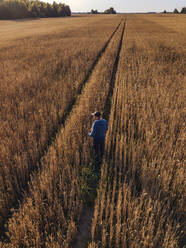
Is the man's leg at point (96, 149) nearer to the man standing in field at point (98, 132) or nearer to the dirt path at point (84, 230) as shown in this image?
the man standing in field at point (98, 132)

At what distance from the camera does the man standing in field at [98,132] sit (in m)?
3.72

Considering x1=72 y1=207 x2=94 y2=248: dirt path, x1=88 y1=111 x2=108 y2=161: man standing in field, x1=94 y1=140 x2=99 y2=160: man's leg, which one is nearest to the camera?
x1=72 y1=207 x2=94 y2=248: dirt path

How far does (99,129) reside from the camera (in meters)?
3.81

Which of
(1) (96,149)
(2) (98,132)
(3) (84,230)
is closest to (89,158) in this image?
(1) (96,149)

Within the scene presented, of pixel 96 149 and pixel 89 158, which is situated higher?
pixel 96 149

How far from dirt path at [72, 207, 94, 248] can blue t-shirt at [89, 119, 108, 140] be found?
149cm

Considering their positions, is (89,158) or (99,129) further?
(89,158)

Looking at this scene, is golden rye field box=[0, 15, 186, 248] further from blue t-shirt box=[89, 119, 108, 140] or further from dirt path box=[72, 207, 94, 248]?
blue t-shirt box=[89, 119, 108, 140]

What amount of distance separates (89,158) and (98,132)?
2.21ft

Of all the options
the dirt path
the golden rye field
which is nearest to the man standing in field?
the golden rye field

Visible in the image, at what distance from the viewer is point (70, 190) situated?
3.26 meters

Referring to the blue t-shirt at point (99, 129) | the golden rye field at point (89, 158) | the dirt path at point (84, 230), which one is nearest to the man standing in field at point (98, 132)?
the blue t-shirt at point (99, 129)

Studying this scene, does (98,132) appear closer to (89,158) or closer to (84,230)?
(89,158)

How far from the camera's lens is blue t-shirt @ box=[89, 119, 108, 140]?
12.2 feet
